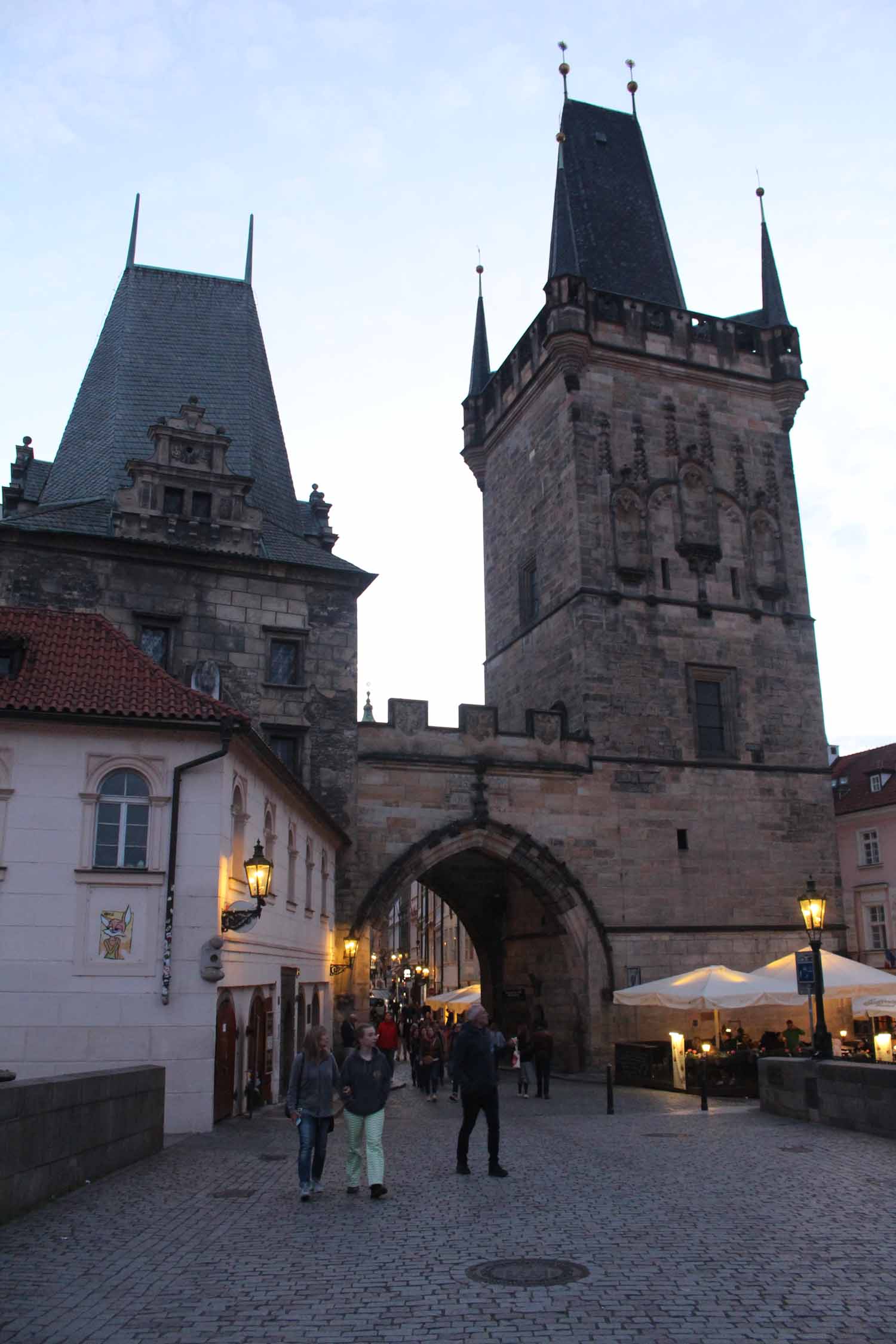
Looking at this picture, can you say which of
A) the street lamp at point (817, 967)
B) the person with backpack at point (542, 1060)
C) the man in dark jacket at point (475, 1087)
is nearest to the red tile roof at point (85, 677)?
the man in dark jacket at point (475, 1087)

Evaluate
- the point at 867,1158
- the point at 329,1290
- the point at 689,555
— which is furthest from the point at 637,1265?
the point at 689,555

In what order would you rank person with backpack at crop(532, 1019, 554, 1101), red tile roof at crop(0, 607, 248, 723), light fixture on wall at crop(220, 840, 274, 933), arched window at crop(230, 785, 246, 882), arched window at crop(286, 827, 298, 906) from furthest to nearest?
person with backpack at crop(532, 1019, 554, 1101) → arched window at crop(286, 827, 298, 906) → arched window at crop(230, 785, 246, 882) → light fixture on wall at crop(220, 840, 274, 933) → red tile roof at crop(0, 607, 248, 723)

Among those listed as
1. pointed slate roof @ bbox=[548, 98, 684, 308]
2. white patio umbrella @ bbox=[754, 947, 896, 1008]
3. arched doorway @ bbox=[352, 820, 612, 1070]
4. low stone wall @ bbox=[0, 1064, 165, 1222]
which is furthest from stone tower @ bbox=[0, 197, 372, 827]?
low stone wall @ bbox=[0, 1064, 165, 1222]

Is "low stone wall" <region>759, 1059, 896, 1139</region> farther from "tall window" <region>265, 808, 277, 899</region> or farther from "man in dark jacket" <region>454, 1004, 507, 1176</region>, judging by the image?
"tall window" <region>265, 808, 277, 899</region>

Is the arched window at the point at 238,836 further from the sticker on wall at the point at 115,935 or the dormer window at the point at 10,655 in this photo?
the dormer window at the point at 10,655

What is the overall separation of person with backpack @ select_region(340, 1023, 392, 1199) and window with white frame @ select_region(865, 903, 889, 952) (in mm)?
33635

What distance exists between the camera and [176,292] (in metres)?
31.6

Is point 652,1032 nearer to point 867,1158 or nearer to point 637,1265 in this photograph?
point 867,1158

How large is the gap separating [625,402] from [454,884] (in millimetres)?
14800

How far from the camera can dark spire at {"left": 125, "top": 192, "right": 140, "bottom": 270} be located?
31922 millimetres

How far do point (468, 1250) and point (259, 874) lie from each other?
7526mm

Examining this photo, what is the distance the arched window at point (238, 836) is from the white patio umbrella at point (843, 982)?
32.7 ft

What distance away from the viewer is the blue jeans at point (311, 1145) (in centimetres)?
944

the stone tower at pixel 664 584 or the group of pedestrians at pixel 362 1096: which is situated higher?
the stone tower at pixel 664 584
